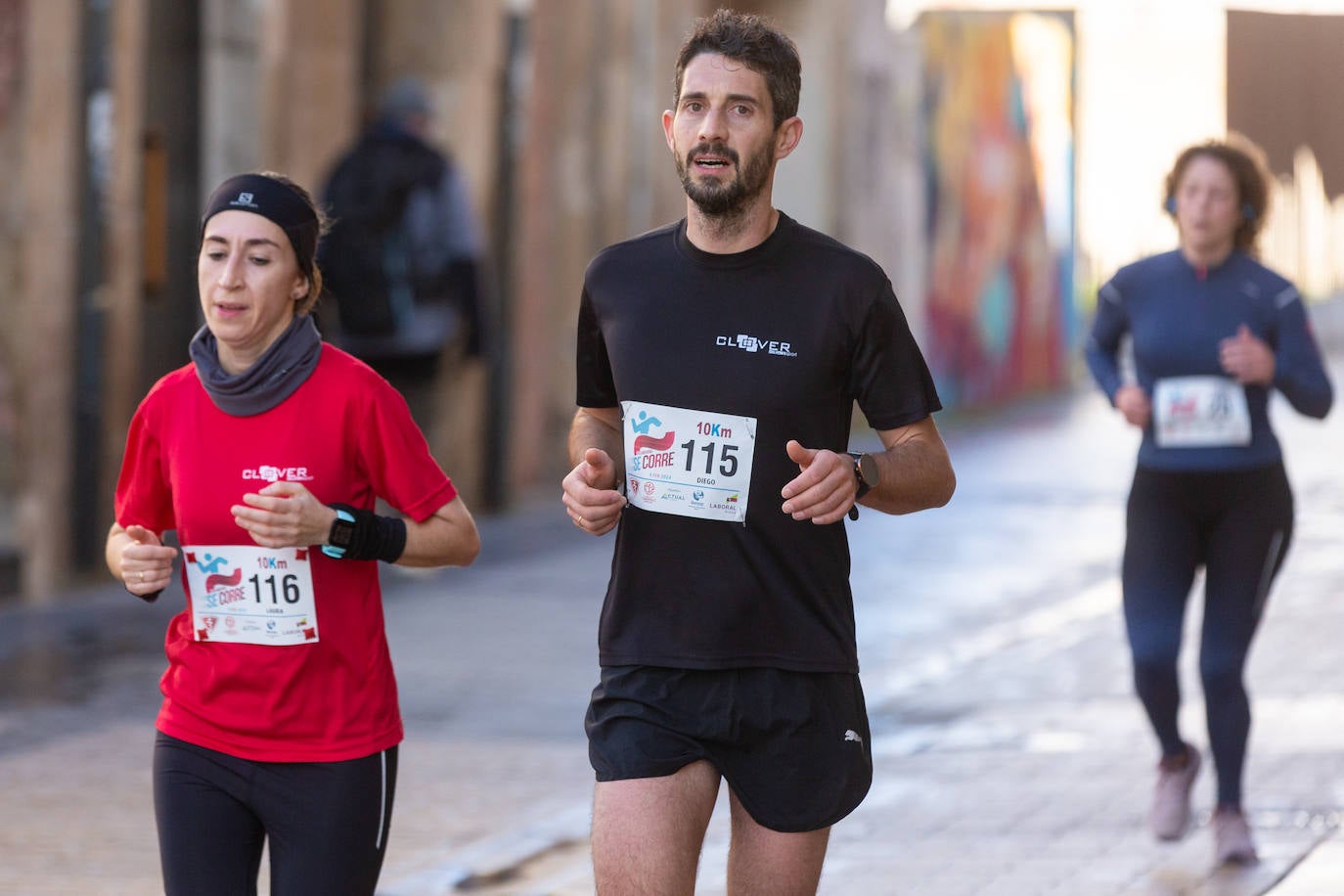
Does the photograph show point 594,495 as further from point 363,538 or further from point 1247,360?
point 1247,360

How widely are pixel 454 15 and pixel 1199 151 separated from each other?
9.41 m

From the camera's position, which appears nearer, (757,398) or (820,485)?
(820,485)

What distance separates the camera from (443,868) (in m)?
6.59

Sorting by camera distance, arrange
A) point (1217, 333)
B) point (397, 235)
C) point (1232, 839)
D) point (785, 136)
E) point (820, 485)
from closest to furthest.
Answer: point (820, 485), point (785, 136), point (1232, 839), point (1217, 333), point (397, 235)

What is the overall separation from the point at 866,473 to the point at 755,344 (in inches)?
11.5

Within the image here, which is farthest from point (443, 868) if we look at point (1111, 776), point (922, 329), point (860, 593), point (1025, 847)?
point (922, 329)

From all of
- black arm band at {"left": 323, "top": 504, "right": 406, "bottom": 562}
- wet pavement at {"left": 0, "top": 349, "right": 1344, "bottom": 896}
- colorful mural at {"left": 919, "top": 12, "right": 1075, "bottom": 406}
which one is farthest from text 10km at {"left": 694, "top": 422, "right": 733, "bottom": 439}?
colorful mural at {"left": 919, "top": 12, "right": 1075, "bottom": 406}

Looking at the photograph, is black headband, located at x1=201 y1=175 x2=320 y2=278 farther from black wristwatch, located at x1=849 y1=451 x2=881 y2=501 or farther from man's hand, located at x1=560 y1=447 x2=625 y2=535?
black wristwatch, located at x1=849 y1=451 x2=881 y2=501

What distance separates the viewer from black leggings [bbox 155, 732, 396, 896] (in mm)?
4090

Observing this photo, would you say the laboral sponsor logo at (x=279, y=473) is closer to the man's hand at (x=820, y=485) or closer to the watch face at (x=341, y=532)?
the watch face at (x=341, y=532)

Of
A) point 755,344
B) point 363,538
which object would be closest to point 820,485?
point 755,344

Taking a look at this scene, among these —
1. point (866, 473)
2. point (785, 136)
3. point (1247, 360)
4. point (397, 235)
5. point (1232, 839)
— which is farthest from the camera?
point (397, 235)

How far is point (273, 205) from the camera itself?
430cm

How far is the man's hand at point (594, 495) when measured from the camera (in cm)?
402
